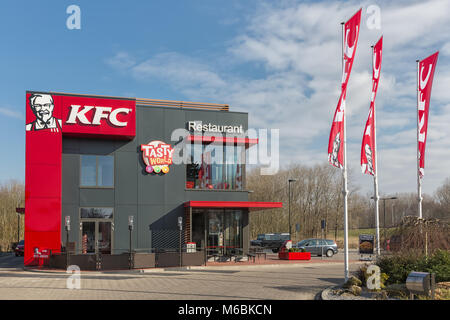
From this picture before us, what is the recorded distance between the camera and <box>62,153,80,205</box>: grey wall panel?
91.6 feet

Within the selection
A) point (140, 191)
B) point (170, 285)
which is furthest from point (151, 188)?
point (170, 285)

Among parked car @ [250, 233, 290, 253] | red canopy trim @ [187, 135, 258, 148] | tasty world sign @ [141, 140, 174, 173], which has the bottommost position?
parked car @ [250, 233, 290, 253]

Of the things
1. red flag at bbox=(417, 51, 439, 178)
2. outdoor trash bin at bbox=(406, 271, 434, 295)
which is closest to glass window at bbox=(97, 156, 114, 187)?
red flag at bbox=(417, 51, 439, 178)

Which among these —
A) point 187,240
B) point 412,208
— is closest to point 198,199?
point 187,240

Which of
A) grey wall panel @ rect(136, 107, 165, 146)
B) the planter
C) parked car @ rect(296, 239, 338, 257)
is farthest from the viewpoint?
parked car @ rect(296, 239, 338, 257)

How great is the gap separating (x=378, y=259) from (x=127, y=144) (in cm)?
1722

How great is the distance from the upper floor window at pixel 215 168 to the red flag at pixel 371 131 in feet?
37.5

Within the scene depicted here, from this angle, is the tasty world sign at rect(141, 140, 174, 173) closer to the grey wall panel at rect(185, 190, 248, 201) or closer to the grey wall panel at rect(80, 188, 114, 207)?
the grey wall panel at rect(185, 190, 248, 201)

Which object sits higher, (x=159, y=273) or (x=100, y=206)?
(x=100, y=206)

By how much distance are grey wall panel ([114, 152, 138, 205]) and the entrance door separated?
1.63 metres

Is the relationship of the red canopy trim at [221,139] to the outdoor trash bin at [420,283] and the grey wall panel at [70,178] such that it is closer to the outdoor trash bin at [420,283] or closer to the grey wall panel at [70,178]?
the grey wall panel at [70,178]

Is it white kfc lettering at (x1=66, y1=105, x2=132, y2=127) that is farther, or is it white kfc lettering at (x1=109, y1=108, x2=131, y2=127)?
white kfc lettering at (x1=109, y1=108, x2=131, y2=127)
